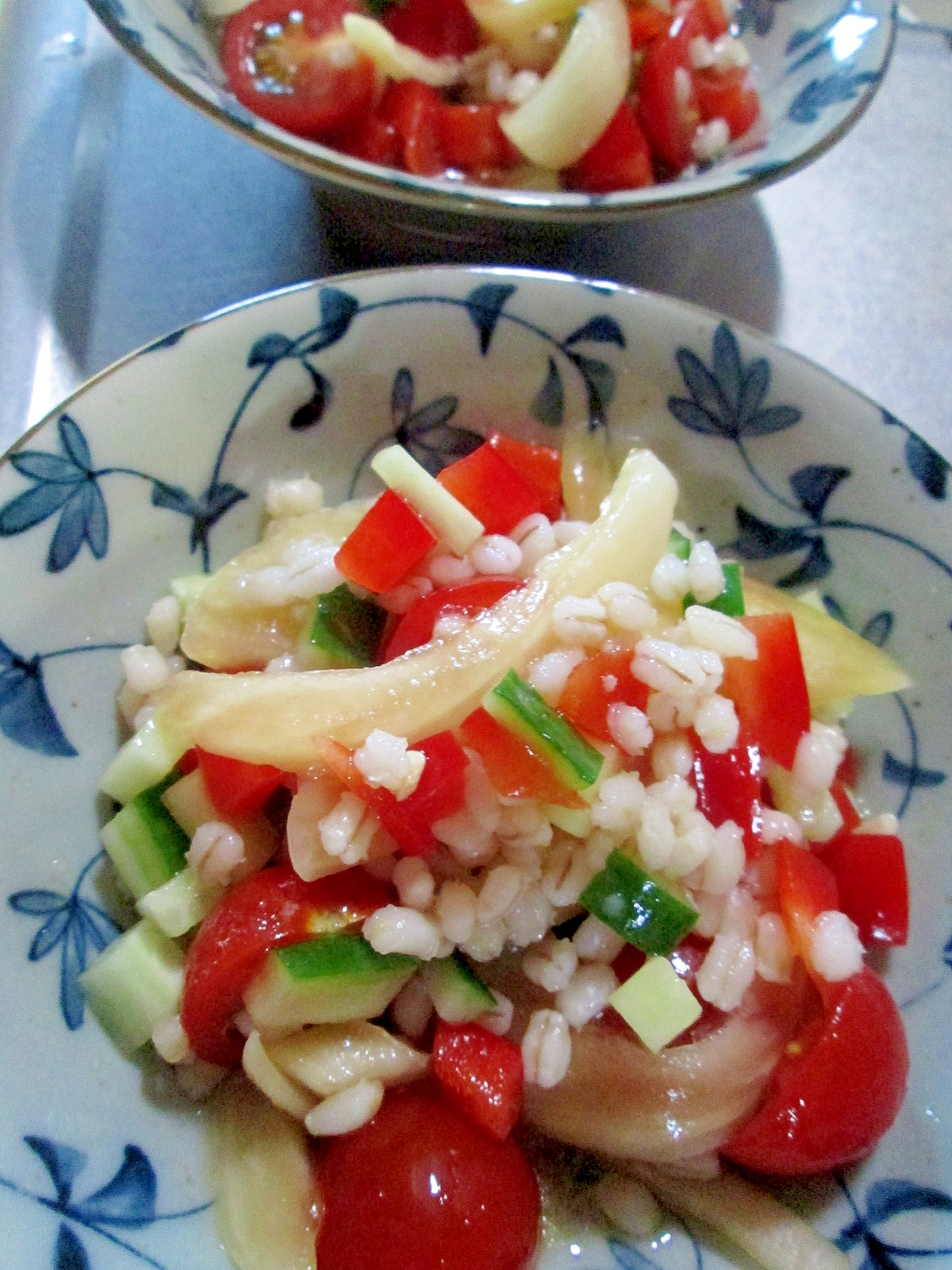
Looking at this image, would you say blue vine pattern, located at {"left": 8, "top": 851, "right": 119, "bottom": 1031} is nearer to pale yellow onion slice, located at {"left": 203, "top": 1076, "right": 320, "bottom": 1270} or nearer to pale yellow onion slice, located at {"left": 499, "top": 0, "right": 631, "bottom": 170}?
pale yellow onion slice, located at {"left": 203, "top": 1076, "right": 320, "bottom": 1270}

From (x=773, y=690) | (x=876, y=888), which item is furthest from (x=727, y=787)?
(x=876, y=888)

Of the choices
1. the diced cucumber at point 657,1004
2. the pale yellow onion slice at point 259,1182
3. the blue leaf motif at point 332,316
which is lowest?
the pale yellow onion slice at point 259,1182

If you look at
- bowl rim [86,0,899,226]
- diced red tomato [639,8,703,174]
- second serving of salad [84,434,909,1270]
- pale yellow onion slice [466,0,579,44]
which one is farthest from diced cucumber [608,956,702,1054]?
pale yellow onion slice [466,0,579,44]

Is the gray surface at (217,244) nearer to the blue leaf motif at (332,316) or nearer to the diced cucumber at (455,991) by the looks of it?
the blue leaf motif at (332,316)

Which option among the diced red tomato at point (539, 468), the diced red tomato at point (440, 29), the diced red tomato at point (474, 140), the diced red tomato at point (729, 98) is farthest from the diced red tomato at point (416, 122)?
the diced red tomato at point (539, 468)

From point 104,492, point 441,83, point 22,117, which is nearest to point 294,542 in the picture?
point 104,492

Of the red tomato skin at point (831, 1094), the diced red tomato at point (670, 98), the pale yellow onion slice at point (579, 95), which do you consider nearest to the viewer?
the red tomato skin at point (831, 1094)

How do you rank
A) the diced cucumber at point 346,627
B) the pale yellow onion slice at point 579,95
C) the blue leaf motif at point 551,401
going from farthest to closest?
the pale yellow onion slice at point 579,95
the blue leaf motif at point 551,401
the diced cucumber at point 346,627
